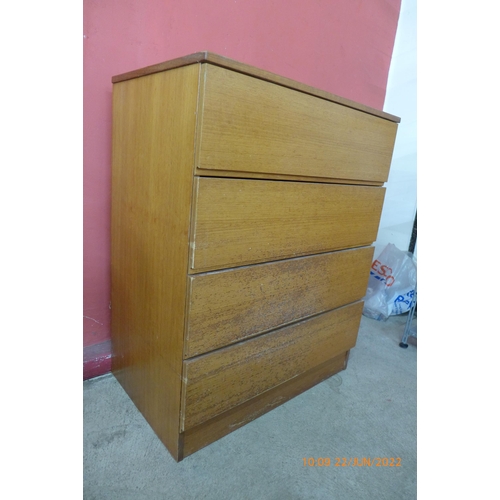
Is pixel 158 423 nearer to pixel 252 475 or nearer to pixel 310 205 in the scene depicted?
pixel 252 475

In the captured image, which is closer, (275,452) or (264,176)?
(264,176)

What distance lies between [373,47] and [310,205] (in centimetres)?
141

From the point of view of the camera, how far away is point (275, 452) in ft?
3.23

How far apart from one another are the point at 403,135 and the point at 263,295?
1667mm

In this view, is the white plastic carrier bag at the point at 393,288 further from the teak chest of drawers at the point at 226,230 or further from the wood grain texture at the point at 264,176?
the wood grain texture at the point at 264,176

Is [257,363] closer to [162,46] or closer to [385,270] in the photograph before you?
[162,46]

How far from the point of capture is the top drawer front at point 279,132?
71 centimetres

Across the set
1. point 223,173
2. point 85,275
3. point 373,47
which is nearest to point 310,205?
point 223,173

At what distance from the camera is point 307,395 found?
1249 millimetres

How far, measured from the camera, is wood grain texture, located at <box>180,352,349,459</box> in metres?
0.95

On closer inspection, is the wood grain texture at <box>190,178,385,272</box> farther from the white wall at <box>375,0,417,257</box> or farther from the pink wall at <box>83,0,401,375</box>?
the white wall at <box>375,0,417,257</box>
